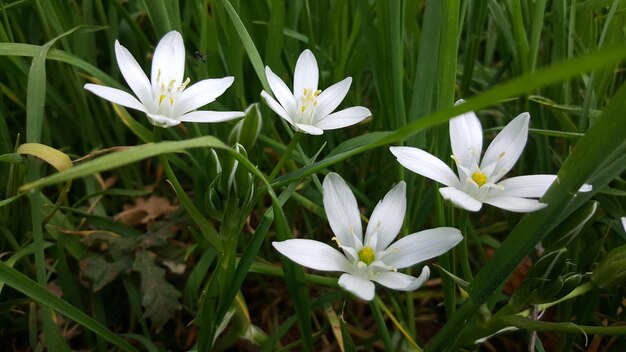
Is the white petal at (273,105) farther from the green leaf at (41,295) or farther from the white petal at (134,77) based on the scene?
the green leaf at (41,295)

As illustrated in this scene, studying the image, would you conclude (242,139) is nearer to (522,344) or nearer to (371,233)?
(371,233)

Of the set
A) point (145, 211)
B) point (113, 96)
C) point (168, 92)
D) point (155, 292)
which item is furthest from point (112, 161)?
point (145, 211)

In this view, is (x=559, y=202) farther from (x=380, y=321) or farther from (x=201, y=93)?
(x=201, y=93)

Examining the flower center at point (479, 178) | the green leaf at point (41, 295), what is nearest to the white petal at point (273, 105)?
the flower center at point (479, 178)

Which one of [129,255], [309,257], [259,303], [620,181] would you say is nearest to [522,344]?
Result: [620,181]

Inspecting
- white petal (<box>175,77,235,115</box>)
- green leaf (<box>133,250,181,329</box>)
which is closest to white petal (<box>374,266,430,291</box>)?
white petal (<box>175,77,235,115</box>)

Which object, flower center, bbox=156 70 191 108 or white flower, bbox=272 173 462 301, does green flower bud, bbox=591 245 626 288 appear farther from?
flower center, bbox=156 70 191 108
